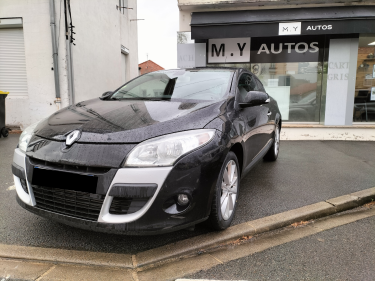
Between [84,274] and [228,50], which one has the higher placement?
[228,50]

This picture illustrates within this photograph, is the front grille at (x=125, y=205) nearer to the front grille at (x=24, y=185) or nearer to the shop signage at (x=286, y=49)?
the front grille at (x=24, y=185)

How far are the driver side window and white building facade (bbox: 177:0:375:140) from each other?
12.2 feet

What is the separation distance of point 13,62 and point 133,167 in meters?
8.10

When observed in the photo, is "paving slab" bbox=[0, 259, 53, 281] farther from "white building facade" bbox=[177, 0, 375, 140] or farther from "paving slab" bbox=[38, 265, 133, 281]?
"white building facade" bbox=[177, 0, 375, 140]

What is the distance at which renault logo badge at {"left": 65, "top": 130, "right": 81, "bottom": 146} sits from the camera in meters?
2.05

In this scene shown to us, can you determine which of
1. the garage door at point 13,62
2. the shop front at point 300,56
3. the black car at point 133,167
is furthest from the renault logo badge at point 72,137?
the garage door at point 13,62

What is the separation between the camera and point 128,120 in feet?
7.41

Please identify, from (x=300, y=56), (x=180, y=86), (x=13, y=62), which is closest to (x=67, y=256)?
(x=180, y=86)

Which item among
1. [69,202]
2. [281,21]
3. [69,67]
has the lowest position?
[69,202]

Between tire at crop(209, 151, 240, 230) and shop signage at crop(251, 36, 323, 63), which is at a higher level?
shop signage at crop(251, 36, 323, 63)

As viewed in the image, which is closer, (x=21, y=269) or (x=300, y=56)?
(x=21, y=269)

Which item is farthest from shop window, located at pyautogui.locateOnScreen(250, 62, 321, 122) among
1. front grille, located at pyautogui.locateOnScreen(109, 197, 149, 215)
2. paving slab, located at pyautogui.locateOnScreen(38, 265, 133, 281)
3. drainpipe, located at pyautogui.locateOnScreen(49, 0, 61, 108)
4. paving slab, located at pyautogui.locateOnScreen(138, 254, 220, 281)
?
paving slab, located at pyautogui.locateOnScreen(38, 265, 133, 281)

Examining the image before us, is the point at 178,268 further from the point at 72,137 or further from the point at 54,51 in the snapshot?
the point at 54,51

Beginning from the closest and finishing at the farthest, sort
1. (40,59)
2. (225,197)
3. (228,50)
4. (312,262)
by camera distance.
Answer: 1. (312,262)
2. (225,197)
3. (40,59)
4. (228,50)
